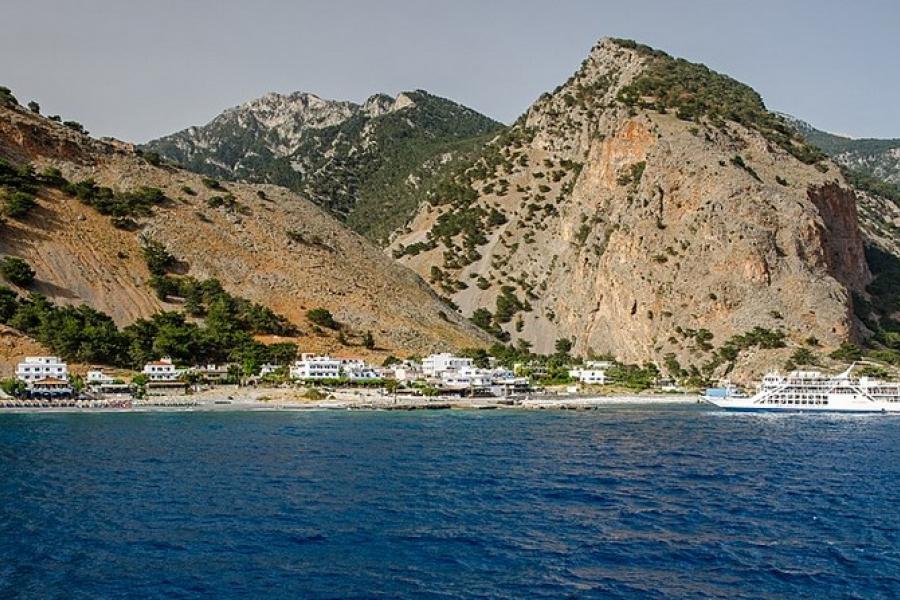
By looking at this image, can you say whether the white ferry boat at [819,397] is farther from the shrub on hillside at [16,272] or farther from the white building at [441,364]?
the shrub on hillside at [16,272]

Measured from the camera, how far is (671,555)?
99.2ft

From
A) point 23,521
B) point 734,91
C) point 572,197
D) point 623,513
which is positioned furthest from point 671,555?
point 734,91

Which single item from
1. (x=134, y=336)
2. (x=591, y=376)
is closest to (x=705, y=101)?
(x=591, y=376)

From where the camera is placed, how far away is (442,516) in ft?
119

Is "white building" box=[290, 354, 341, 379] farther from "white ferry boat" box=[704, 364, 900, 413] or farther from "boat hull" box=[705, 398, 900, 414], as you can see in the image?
"boat hull" box=[705, 398, 900, 414]

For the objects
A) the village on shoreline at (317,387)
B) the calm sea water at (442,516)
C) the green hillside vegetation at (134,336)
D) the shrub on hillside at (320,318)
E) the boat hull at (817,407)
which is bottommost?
the calm sea water at (442,516)

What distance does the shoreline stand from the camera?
8708 centimetres

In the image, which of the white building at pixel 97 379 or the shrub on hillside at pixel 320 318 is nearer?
the white building at pixel 97 379

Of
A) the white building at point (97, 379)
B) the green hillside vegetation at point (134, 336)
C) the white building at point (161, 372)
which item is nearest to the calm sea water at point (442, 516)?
the white building at point (97, 379)

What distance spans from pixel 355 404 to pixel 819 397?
52056 mm

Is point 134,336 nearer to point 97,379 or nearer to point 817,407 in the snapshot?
point 97,379

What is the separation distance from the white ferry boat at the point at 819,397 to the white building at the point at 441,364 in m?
33.6

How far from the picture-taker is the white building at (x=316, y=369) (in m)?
106

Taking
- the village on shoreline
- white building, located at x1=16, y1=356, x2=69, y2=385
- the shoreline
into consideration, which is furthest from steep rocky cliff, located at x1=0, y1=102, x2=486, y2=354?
the shoreline
